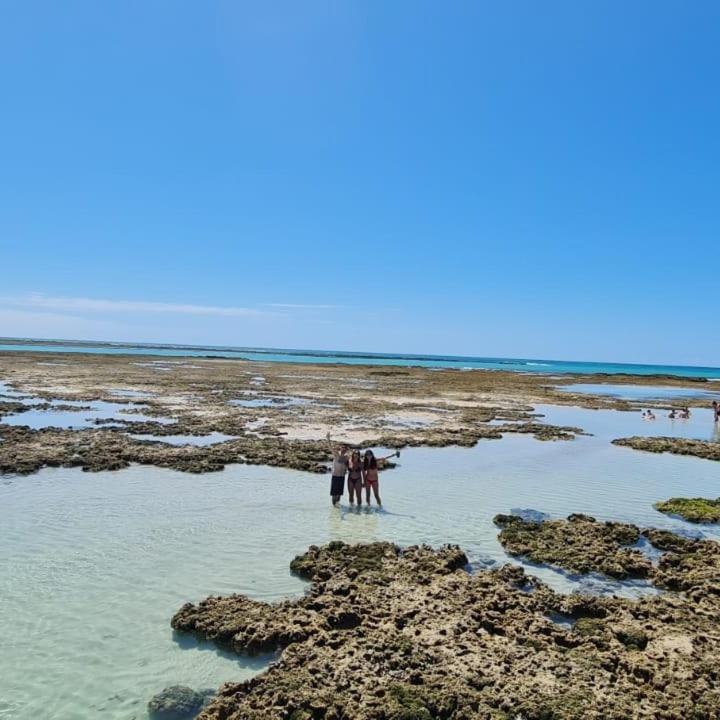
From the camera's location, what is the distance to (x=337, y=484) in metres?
15.5

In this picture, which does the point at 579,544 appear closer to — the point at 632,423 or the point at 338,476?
the point at 338,476

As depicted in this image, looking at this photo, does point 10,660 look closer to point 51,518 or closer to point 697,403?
point 51,518

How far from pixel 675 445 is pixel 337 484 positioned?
1982cm

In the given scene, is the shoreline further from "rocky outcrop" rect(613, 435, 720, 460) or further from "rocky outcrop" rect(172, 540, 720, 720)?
"rocky outcrop" rect(172, 540, 720, 720)

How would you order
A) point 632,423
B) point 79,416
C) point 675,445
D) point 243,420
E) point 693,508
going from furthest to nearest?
point 632,423, point 243,420, point 79,416, point 675,445, point 693,508

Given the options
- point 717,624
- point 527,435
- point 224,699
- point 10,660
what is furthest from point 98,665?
point 527,435

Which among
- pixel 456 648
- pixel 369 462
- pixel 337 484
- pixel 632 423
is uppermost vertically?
pixel 369 462

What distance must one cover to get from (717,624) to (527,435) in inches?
833

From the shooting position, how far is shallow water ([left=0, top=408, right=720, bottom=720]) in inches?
293

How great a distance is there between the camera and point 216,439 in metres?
25.0

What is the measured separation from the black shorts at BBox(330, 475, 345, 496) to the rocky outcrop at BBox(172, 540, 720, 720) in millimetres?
4387

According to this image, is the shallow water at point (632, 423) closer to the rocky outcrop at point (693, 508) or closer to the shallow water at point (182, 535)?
the shallow water at point (182, 535)

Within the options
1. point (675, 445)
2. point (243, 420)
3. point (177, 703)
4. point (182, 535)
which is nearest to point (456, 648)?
point (177, 703)

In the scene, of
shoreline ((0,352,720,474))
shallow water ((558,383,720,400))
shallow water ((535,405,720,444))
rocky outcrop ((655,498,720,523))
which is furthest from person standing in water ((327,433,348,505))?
shallow water ((558,383,720,400))
